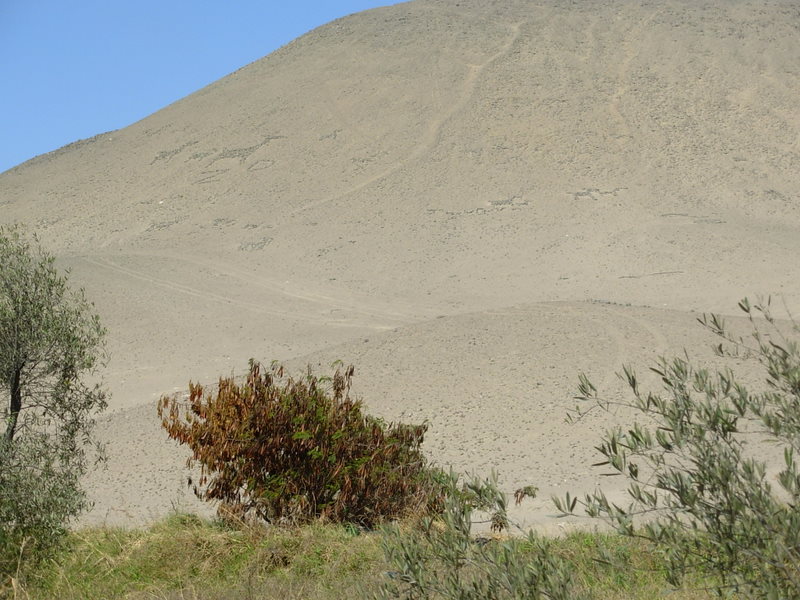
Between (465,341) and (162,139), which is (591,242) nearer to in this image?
(465,341)

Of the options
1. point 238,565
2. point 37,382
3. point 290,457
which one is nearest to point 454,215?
point 37,382

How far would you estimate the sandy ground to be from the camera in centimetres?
1472

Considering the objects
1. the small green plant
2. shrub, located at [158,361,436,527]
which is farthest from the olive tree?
the small green plant

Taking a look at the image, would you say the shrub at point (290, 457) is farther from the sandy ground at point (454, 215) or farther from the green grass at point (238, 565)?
the sandy ground at point (454, 215)

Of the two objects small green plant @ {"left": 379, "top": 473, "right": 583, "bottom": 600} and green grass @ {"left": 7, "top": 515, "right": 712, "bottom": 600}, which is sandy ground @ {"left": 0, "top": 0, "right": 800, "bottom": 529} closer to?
green grass @ {"left": 7, "top": 515, "right": 712, "bottom": 600}

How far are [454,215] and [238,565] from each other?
29.8m

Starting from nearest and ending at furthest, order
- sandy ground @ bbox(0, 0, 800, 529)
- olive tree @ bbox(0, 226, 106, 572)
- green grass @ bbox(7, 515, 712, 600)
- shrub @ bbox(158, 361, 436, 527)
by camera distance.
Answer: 1. green grass @ bbox(7, 515, 712, 600)
2. olive tree @ bbox(0, 226, 106, 572)
3. shrub @ bbox(158, 361, 436, 527)
4. sandy ground @ bbox(0, 0, 800, 529)

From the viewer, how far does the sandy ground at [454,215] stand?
14719mm

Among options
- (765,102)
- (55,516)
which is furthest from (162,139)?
(55,516)

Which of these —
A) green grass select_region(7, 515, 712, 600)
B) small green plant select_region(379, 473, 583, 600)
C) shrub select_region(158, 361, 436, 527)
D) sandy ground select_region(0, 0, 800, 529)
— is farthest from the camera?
sandy ground select_region(0, 0, 800, 529)

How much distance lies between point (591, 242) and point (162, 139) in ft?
86.4

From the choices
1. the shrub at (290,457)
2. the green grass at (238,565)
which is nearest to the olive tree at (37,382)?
the green grass at (238,565)

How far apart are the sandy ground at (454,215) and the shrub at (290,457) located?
2144mm

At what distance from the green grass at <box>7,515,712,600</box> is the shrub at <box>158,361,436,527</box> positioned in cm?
36
